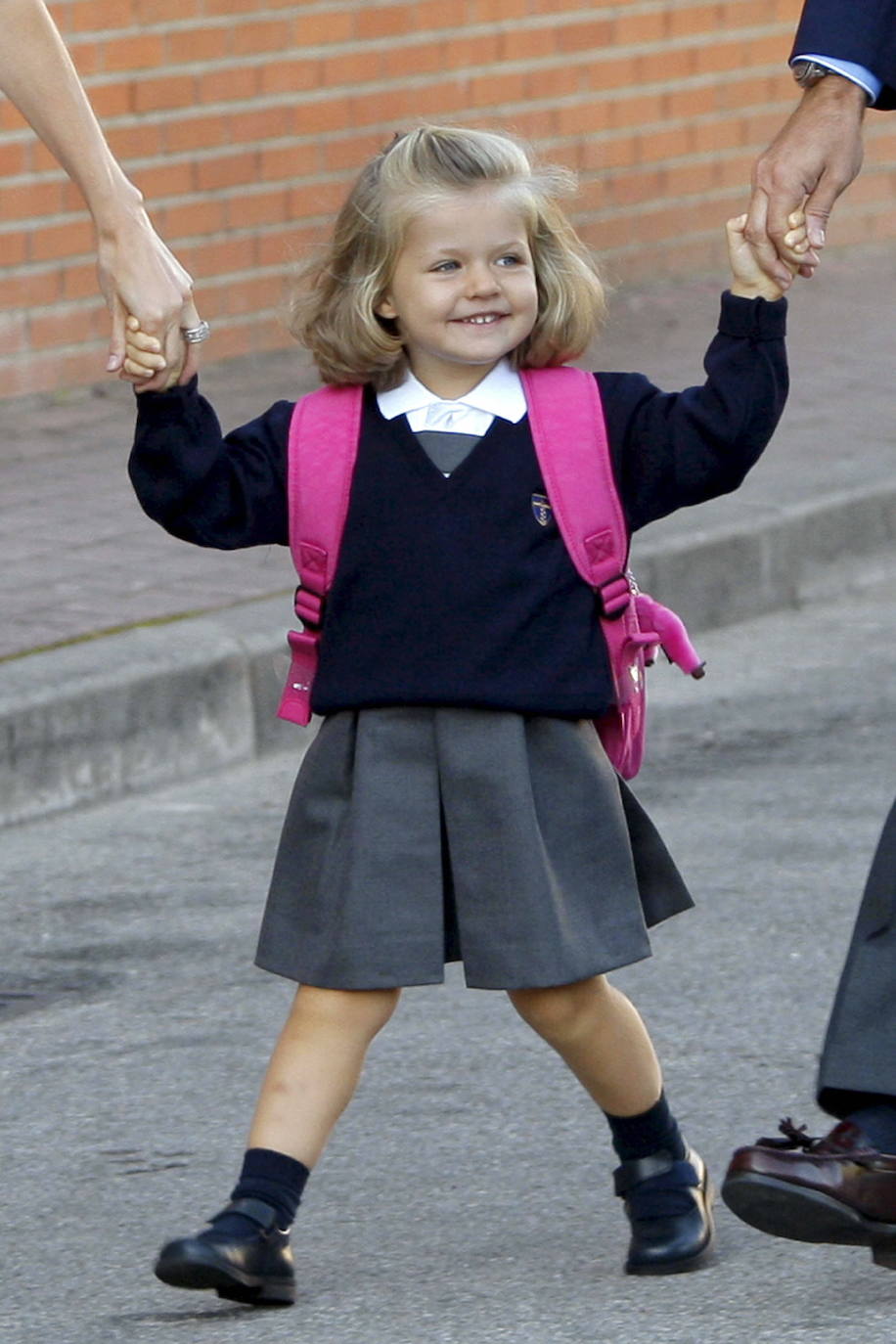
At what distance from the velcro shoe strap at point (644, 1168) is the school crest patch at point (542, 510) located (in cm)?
79

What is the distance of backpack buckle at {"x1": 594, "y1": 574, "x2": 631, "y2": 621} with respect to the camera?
3377mm

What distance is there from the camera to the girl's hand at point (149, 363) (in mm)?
3326

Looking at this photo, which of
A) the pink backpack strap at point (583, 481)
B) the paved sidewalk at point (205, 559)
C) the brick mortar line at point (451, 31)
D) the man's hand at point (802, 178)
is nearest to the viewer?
the man's hand at point (802, 178)

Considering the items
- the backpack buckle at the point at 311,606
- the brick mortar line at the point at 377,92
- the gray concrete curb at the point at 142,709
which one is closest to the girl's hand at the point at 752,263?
the backpack buckle at the point at 311,606

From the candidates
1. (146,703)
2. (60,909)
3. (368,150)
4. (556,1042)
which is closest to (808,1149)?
(556,1042)

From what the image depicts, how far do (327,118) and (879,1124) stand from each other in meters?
6.55

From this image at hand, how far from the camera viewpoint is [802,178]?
326cm

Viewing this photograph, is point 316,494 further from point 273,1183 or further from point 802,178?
point 273,1183

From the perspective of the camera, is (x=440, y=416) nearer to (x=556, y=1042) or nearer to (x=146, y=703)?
(x=556, y=1042)

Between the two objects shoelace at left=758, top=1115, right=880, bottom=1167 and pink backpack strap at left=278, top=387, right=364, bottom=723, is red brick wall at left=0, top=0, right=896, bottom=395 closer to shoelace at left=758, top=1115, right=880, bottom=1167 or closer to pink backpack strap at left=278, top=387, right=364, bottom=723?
pink backpack strap at left=278, top=387, right=364, bottom=723

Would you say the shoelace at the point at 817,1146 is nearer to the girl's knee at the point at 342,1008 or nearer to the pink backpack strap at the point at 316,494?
the girl's knee at the point at 342,1008

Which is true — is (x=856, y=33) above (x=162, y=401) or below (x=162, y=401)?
above

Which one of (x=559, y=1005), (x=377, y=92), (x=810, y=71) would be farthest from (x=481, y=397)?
(x=377, y=92)

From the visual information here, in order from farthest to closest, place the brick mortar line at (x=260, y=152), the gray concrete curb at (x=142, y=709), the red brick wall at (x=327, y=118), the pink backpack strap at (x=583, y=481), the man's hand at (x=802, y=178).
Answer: the red brick wall at (x=327, y=118) < the brick mortar line at (x=260, y=152) < the gray concrete curb at (x=142, y=709) < the pink backpack strap at (x=583, y=481) < the man's hand at (x=802, y=178)
